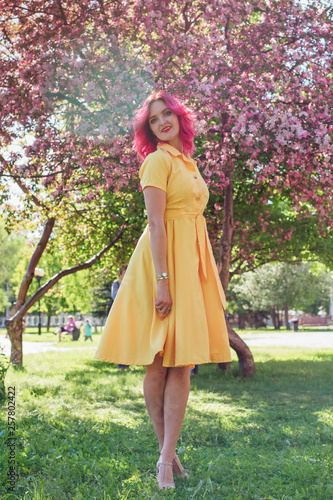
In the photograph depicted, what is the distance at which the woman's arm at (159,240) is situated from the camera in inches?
126

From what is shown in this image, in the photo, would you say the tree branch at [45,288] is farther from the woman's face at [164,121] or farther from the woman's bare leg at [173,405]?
the woman's bare leg at [173,405]

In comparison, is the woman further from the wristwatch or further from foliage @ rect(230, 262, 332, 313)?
foliage @ rect(230, 262, 332, 313)

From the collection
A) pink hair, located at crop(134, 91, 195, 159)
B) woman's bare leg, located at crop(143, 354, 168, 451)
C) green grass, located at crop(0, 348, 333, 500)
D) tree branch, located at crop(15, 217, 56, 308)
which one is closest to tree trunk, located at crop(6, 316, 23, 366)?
tree branch, located at crop(15, 217, 56, 308)

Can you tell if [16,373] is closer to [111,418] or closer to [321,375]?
[111,418]

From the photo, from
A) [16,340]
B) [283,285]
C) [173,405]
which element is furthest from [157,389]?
[283,285]

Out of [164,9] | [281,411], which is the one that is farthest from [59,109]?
[281,411]

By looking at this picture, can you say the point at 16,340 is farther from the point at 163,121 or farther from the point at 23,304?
the point at 163,121

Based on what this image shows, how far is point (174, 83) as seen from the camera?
24.9 ft

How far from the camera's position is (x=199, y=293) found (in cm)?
327

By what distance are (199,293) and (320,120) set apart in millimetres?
4948

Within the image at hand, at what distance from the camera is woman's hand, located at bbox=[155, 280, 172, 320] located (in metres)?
3.20

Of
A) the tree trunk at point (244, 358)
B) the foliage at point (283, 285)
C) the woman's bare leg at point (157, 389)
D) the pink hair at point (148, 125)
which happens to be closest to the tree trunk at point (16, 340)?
the tree trunk at point (244, 358)

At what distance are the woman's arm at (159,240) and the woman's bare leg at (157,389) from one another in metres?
0.37

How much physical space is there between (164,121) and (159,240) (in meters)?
0.91
